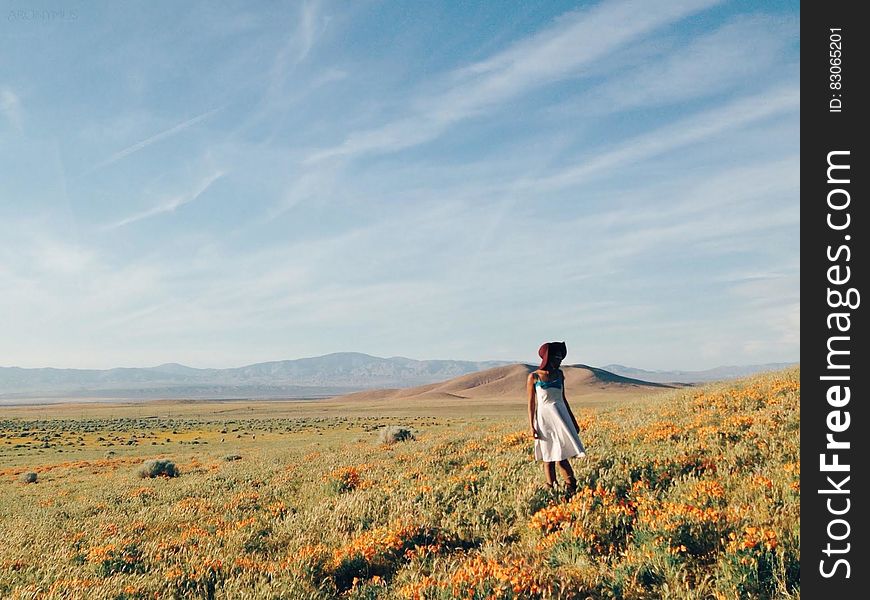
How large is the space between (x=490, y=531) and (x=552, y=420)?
2035 millimetres

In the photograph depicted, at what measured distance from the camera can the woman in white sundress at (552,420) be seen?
795cm

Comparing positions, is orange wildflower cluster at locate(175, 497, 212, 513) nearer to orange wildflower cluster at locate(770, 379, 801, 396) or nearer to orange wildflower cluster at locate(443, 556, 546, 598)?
orange wildflower cluster at locate(443, 556, 546, 598)

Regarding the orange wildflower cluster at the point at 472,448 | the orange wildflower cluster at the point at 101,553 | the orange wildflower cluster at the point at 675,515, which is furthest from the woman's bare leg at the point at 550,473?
the orange wildflower cluster at the point at 101,553

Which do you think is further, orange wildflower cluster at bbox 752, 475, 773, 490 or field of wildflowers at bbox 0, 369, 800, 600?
orange wildflower cluster at bbox 752, 475, 773, 490

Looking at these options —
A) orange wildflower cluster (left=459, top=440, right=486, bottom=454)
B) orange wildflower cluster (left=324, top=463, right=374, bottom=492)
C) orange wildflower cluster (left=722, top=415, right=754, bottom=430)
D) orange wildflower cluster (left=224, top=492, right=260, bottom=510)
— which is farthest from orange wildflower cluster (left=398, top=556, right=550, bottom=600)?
orange wildflower cluster (left=459, top=440, right=486, bottom=454)

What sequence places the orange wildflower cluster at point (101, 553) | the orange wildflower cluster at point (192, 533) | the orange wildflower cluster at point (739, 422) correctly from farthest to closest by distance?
1. the orange wildflower cluster at point (739, 422)
2. the orange wildflower cluster at point (192, 533)
3. the orange wildflower cluster at point (101, 553)

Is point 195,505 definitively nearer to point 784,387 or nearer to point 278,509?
point 278,509

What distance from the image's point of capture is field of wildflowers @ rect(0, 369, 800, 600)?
5145 millimetres

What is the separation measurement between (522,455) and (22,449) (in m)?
56.9

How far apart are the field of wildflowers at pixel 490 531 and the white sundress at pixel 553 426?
602 mm

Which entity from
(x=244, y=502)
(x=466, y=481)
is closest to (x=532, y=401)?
(x=466, y=481)

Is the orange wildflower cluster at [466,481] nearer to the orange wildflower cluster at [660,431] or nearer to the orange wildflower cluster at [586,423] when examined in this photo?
the orange wildflower cluster at [660,431]
